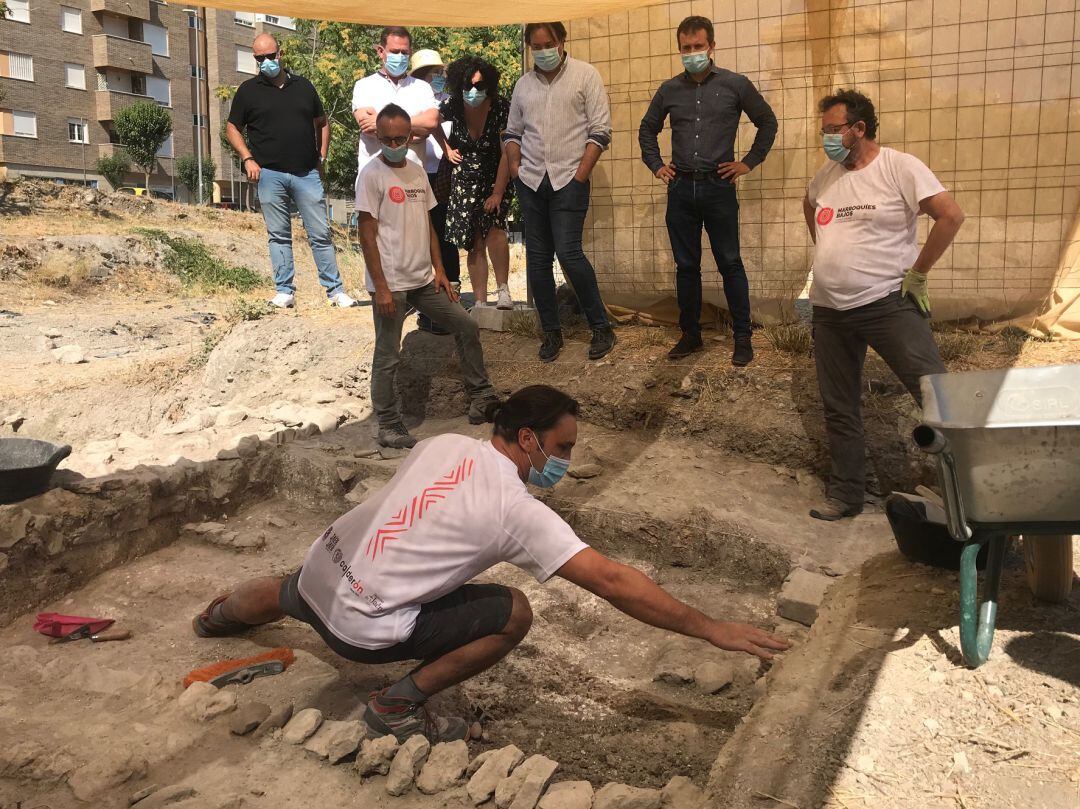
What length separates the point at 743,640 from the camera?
2818 millimetres

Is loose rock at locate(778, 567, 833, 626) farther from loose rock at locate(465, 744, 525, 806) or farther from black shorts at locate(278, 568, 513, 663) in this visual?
loose rock at locate(465, 744, 525, 806)

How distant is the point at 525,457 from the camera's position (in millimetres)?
3092

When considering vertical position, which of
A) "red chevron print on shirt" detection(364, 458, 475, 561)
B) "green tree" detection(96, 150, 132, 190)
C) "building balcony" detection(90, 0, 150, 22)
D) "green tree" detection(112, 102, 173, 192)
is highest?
"building balcony" detection(90, 0, 150, 22)

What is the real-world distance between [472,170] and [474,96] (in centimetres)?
51

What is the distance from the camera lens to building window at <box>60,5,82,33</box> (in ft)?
114

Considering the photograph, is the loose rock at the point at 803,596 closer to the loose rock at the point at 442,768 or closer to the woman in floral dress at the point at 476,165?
the loose rock at the point at 442,768

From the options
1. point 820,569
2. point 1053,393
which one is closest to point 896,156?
point 1053,393

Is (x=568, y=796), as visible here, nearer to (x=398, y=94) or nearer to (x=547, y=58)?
(x=547, y=58)

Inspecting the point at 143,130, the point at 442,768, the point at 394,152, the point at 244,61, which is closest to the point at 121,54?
the point at 244,61

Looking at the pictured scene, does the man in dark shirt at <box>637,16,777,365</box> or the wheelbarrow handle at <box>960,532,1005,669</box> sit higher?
the man in dark shirt at <box>637,16,777,365</box>

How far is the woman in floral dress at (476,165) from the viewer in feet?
21.6

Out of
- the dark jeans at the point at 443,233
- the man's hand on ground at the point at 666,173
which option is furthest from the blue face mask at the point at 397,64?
the man's hand on ground at the point at 666,173

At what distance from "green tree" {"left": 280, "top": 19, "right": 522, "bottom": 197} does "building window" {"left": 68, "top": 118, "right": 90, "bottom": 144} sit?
14151mm

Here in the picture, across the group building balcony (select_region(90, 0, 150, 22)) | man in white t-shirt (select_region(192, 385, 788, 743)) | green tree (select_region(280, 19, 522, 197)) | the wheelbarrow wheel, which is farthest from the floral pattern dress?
building balcony (select_region(90, 0, 150, 22))
